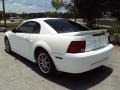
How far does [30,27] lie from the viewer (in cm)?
602

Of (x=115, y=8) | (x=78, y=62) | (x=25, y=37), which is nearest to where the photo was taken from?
(x=78, y=62)

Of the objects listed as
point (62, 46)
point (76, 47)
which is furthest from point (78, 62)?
point (62, 46)

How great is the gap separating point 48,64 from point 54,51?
548 millimetres

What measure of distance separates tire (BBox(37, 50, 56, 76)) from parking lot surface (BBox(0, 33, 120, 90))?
0.16 m

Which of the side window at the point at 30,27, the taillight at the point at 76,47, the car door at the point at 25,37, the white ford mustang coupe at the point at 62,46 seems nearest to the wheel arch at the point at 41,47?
the white ford mustang coupe at the point at 62,46

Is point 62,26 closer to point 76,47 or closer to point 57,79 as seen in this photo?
point 76,47

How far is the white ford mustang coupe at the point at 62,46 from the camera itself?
4.39m

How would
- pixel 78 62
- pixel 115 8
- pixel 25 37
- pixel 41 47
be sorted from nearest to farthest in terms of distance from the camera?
1. pixel 78 62
2. pixel 41 47
3. pixel 25 37
4. pixel 115 8

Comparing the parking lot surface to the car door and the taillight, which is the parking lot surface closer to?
the car door

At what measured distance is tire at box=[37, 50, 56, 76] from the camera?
4906mm

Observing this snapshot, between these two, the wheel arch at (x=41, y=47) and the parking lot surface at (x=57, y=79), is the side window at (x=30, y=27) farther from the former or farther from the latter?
the parking lot surface at (x=57, y=79)

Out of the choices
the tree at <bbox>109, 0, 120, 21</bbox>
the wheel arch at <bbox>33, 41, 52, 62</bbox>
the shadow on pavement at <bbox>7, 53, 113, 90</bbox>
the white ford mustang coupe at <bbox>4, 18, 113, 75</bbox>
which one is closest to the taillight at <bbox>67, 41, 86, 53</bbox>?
the white ford mustang coupe at <bbox>4, 18, 113, 75</bbox>

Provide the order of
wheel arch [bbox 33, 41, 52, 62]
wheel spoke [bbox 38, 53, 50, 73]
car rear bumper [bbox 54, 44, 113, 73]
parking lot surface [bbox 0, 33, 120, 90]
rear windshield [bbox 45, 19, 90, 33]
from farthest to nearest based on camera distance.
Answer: rear windshield [bbox 45, 19, 90, 33] < wheel spoke [bbox 38, 53, 50, 73] < wheel arch [bbox 33, 41, 52, 62] < parking lot surface [bbox 0, 33, 120, 90] < car rear bumper [bbox 54, 44, 113, 73]

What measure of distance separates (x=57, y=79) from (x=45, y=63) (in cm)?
54
